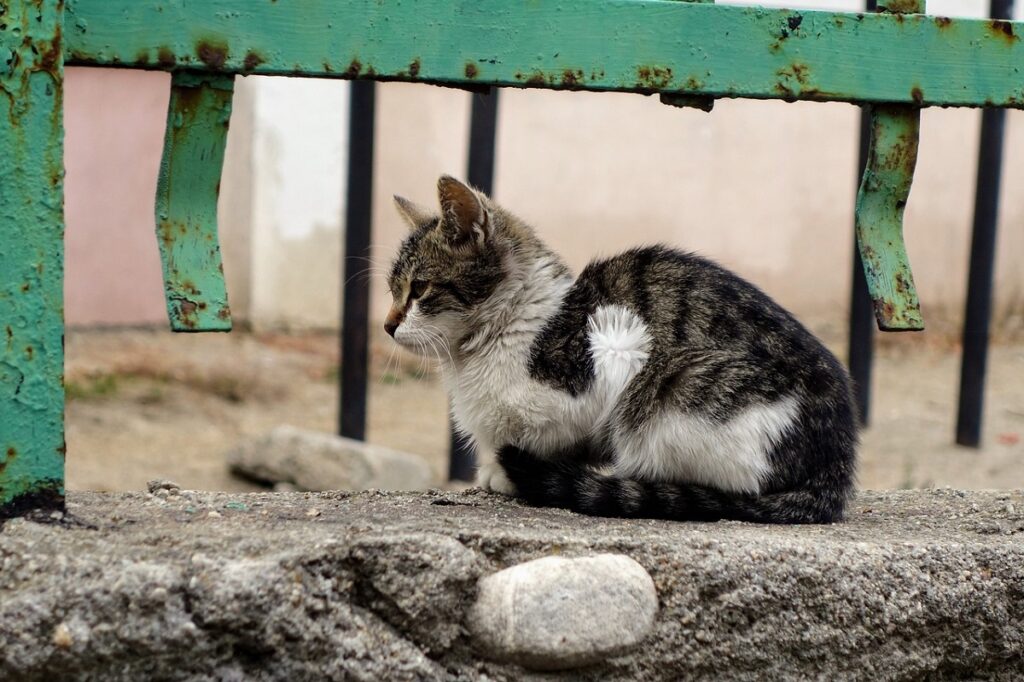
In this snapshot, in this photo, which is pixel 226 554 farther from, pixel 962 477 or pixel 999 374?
pixel 999 374

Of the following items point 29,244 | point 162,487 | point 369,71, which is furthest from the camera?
point 162,487

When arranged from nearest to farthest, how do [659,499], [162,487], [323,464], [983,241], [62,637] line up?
1. [62,637]
2. [659,499]
3. [162,487]
4. [323,464]
5. [983,241]

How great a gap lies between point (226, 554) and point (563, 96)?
7.65 metres

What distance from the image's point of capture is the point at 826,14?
2391 mm

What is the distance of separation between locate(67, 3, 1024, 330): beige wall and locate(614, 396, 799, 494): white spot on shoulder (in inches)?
249

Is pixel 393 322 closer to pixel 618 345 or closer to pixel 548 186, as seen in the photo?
pixel 618 345

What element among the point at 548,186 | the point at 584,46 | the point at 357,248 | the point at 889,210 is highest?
the point at 584,46

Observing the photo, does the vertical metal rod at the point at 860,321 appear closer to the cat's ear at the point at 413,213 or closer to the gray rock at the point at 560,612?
the cat's ear at the point at 413,213

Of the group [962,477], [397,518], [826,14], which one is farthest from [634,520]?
[962,477]

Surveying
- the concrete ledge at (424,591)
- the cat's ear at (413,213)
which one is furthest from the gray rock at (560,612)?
the cat's ear at (413,213)

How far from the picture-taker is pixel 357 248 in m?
5.43

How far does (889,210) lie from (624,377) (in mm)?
604

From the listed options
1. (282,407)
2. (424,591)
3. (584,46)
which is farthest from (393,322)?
(282,407)

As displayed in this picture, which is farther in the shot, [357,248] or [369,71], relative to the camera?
[357,248]
